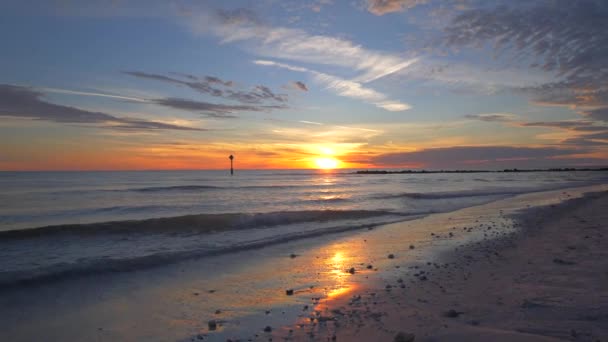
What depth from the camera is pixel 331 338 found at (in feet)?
15.2

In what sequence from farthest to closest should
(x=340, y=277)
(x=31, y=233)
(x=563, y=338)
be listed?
(x=31, y=233) < (x=340, y=277) < (x=563, y=338)

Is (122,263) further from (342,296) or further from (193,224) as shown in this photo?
(193,224)

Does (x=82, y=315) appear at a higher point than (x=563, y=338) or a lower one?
lower

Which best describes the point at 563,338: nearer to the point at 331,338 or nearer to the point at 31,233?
the point at 331,338

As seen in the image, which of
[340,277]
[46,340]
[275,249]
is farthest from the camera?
[275,249]

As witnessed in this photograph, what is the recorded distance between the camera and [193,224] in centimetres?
1670

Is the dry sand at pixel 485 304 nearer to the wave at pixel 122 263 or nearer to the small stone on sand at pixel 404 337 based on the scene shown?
the small stone on sand at pixel 404 337

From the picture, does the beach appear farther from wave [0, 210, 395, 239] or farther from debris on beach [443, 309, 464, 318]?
wave [0, 210, 395, 239]

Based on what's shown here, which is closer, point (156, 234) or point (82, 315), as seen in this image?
point (82, 315)

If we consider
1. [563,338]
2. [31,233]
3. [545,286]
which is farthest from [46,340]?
[31,233]

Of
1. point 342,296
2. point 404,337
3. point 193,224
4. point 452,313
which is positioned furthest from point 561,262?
point 193,224

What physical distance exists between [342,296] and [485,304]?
2.33 metres

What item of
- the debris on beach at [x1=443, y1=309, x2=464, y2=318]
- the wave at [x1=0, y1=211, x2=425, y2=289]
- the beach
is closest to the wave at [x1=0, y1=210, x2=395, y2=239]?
the wave at [x1=0, y1=211, x2=425, y2=289]

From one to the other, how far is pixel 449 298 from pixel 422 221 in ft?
38.9
